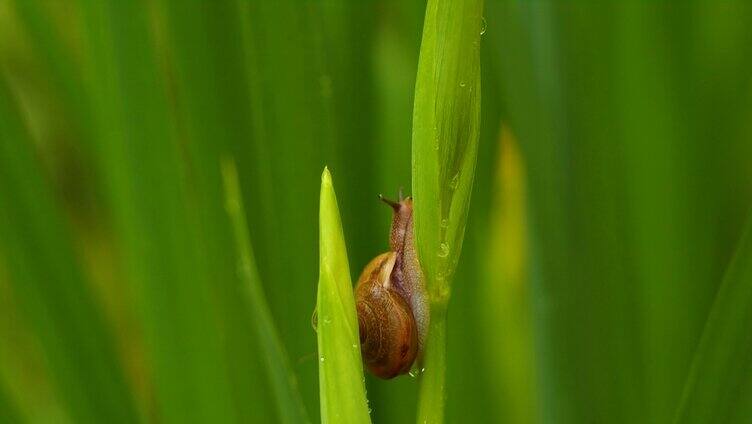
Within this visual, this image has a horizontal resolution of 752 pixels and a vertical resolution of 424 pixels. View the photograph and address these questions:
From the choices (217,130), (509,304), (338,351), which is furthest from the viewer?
(509,304)

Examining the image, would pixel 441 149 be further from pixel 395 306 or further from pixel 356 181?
pixel 356 181

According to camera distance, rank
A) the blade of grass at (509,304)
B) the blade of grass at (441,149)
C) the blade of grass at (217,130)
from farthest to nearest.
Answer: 1. the blade of grass at (509,304)
2. the blade of grass at (217,130)
3. the blade of grass at (441,149)

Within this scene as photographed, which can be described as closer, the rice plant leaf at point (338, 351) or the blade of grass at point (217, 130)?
the rice plant leaf at point (338, 351)

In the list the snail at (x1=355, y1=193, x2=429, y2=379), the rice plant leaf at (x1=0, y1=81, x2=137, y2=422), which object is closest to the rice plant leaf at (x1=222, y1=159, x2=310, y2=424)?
the snail at (x1=355, y1=193, x2=429, y2=379)

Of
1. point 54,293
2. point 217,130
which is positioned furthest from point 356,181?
point 54,293

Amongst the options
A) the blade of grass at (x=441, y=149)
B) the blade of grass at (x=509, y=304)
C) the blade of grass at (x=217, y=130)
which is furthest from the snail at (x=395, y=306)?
the blade of grass at (x=509, y=304)

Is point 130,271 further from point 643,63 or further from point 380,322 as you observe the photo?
point 643,63

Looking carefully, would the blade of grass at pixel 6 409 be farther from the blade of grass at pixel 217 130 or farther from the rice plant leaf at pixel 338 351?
the rice plant leaf at pixel 338 351

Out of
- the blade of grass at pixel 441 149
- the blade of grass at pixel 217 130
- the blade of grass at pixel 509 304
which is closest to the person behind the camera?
the blade of grass at pixel 441 149

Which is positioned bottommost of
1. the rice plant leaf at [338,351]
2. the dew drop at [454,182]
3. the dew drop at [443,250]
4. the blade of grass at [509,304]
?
the blade of grass at [509,304]
